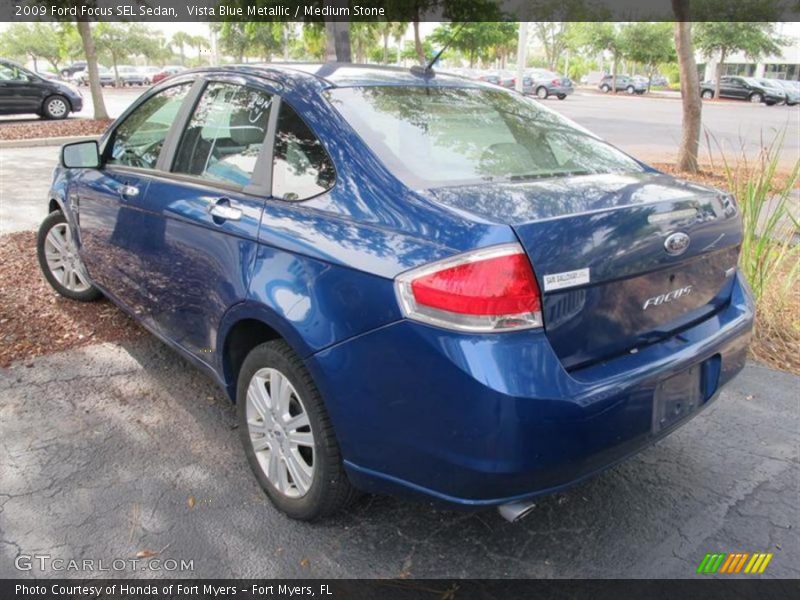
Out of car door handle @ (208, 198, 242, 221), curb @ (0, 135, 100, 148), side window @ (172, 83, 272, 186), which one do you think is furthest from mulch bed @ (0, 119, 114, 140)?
car door handle @ (208, 198, 242, 221)

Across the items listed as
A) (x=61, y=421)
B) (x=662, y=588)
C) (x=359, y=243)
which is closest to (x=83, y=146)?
(x=61, y=421)

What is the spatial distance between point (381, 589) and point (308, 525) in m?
0.43

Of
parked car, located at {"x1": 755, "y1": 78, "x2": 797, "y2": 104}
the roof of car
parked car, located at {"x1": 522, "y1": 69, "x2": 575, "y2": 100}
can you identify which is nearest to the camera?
the roof of car

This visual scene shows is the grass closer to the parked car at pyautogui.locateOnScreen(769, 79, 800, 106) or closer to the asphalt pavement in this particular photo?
the asphalt pavement

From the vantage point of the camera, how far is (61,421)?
3.32 metres

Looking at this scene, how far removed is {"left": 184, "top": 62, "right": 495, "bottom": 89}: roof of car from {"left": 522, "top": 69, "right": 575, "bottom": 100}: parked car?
3586 cm

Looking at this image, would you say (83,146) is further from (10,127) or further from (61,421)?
(10,127)

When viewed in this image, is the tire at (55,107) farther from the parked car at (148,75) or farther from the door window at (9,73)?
the parked car at (148,75)

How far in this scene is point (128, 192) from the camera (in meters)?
3.45

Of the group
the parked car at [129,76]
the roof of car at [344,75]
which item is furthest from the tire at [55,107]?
the parked car at [129,76]

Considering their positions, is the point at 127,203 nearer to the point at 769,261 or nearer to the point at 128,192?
the point at 128,192

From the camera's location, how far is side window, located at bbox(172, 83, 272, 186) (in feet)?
9.20

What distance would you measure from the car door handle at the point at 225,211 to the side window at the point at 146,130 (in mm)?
841

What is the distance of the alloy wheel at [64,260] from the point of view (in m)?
4.55
